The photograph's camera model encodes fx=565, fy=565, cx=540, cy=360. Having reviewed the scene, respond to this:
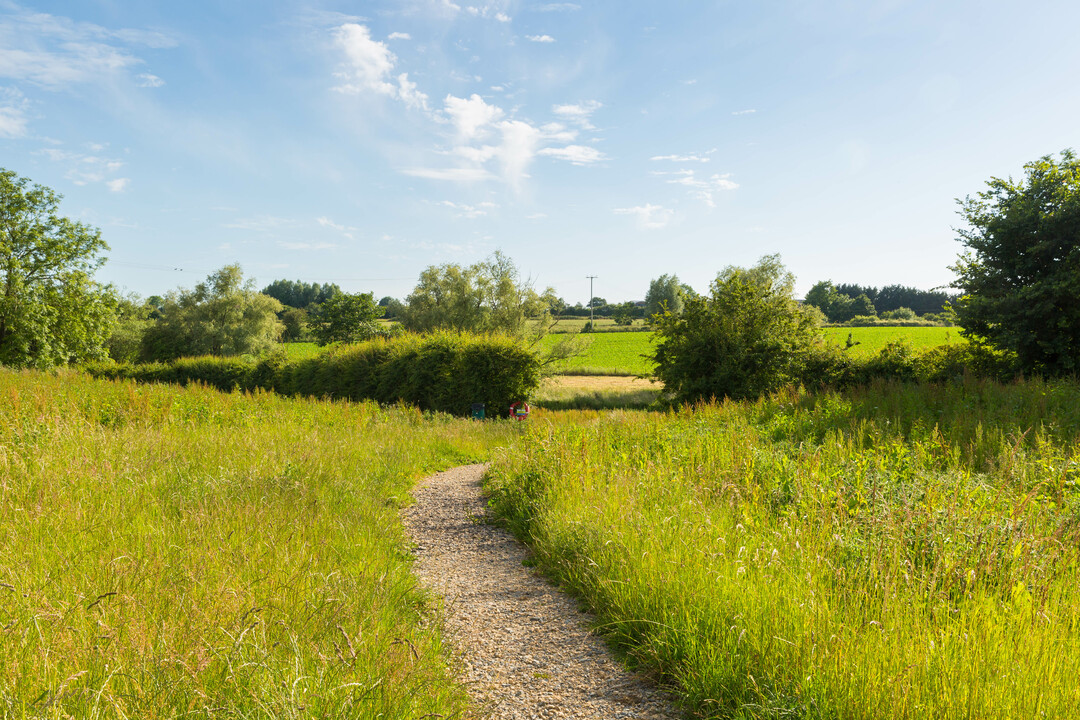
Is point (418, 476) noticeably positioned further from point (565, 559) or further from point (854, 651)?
point (854, 651)

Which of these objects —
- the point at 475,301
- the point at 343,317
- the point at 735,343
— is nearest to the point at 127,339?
the point at 343,317

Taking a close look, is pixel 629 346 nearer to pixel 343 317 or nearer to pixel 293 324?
pixel 343 317

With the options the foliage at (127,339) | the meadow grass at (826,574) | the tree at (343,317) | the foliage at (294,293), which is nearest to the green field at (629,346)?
the meadow grass at (826,574)

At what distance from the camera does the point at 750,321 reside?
2141 cm

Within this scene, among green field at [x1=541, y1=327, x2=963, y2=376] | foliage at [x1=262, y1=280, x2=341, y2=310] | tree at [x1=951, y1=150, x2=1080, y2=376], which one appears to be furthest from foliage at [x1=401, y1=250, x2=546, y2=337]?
foliage at [x1=262, y1=280, x2=341, y2=310]

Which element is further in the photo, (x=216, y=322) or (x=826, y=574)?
(x=216, y=322)

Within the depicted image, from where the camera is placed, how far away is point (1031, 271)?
16641 millimetres

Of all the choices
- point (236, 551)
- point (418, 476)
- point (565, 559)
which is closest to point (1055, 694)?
point (565, 559)

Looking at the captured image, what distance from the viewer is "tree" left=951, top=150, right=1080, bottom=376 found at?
1565cm

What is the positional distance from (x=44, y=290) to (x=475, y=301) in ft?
78.4

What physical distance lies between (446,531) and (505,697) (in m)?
3.56

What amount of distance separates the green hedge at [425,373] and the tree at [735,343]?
5.67 m

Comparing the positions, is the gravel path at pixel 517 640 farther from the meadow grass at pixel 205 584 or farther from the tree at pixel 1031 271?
the tree at pixel 1031 271

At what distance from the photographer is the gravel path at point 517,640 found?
10.7 ft
